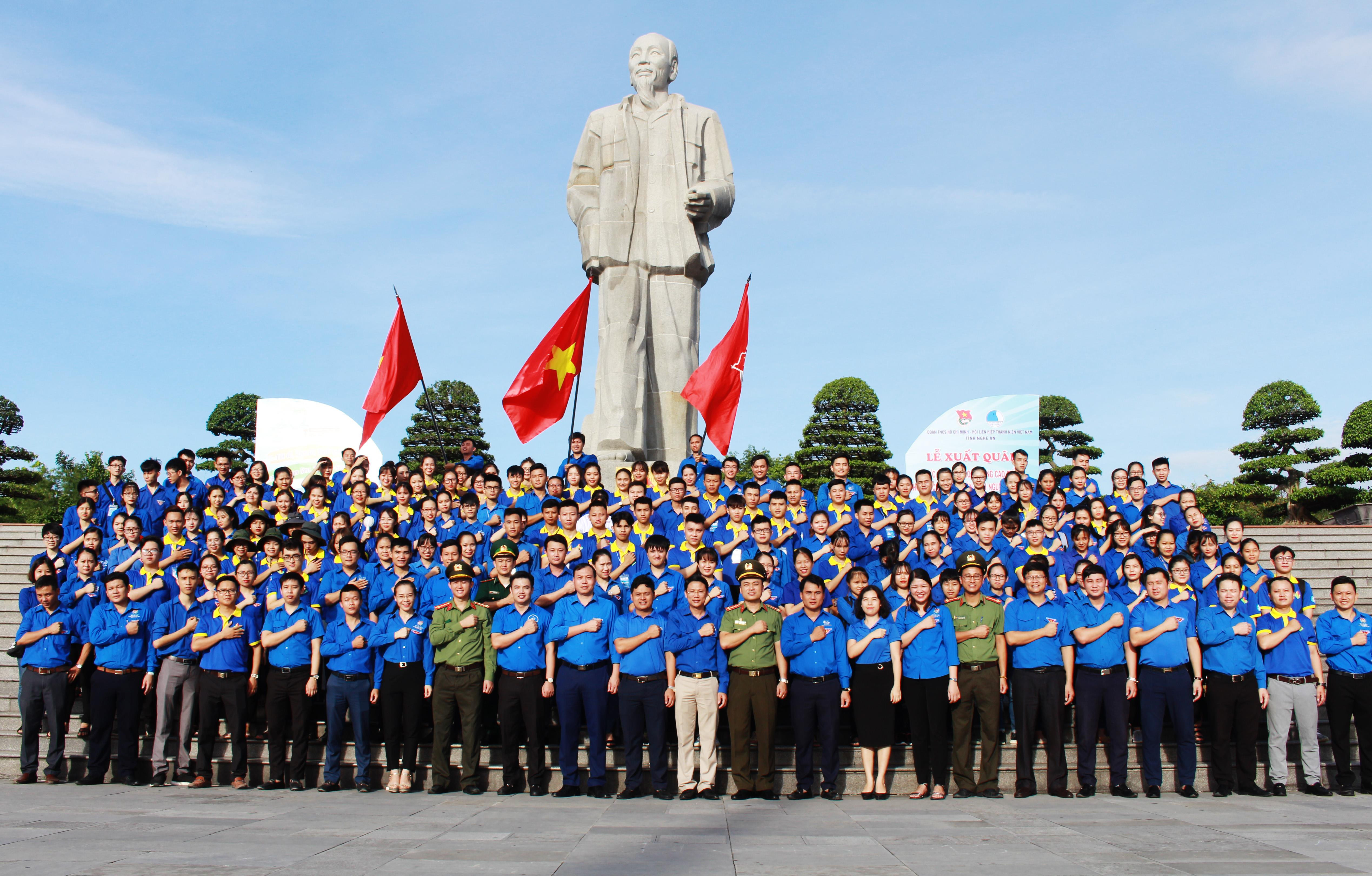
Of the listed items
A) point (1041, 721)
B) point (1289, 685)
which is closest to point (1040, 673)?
point (1041, 721)

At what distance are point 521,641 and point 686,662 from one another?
1.30 meters

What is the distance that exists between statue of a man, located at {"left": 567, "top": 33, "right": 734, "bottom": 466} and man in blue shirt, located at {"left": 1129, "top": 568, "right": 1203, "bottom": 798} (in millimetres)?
6501

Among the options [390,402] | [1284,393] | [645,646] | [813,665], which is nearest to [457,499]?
[390,402]

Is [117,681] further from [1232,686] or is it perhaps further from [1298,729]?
[1298,729]

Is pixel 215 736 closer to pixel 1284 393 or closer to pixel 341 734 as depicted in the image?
pixel 341 734

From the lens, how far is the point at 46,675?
27.8ft

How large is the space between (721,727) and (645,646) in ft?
4.29

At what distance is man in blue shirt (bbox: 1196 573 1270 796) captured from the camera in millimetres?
8047

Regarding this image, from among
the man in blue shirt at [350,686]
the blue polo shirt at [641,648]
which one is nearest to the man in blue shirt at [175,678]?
the man in blue shirt at [350,686]

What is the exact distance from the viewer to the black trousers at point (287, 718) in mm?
8148

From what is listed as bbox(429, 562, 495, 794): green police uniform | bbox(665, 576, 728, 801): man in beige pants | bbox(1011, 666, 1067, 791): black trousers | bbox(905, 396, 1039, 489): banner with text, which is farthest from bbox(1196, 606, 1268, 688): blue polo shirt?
bbox(905, 396, 1039, 489): banner with text

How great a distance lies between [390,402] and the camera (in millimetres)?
13344

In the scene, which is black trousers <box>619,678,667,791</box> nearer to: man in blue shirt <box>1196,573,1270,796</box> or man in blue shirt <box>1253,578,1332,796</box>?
man in blue shirt <box>1196,573,1270,796</box>

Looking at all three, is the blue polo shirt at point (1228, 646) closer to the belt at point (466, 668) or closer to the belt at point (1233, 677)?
the belt at point (1233, 677)
